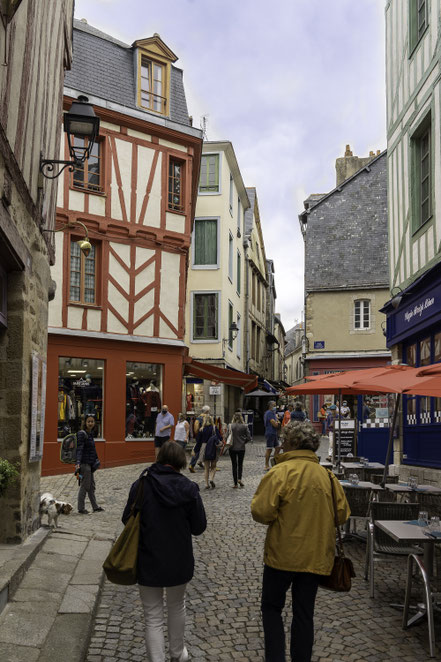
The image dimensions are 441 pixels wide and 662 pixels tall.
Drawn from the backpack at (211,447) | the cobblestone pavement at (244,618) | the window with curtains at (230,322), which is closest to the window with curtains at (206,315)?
the window with curtains at (230,322)

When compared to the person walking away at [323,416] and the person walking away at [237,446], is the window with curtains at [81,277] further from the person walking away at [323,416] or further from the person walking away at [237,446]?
the person walking away at [323,416]

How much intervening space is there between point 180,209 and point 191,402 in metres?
7.40

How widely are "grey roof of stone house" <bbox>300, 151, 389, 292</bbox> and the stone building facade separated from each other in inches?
A: 832

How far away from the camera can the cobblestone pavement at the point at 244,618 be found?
4.10 m

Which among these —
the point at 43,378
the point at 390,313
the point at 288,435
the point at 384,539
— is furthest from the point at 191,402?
the point at 288,435

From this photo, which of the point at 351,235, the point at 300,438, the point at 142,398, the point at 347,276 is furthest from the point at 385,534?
the point at 351,235

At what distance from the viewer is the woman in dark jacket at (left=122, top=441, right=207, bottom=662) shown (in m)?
3.49

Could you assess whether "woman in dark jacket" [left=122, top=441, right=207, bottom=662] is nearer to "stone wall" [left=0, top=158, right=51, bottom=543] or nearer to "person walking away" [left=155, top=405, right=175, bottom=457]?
"stone wall" [left=0, top=158, right=51, bottom=543]

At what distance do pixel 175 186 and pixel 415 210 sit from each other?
7.62 metres

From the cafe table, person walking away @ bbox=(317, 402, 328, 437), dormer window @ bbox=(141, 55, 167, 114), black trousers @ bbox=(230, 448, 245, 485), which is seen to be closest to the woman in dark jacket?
the cafe table

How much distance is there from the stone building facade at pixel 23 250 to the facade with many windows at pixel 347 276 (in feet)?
68.6

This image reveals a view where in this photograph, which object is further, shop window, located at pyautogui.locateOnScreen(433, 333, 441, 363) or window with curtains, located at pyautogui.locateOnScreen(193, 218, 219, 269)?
window with curtains, located at pyautogui.locateOnScreen(193, 218, 219, 269)

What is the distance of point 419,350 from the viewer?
1125cm

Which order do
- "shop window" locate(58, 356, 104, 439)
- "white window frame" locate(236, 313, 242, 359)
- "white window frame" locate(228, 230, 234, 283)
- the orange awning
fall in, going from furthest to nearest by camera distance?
"white window frame" locate(236, 313, 242, 359), "white window frame" locate(228, 230, 234, 283), the orange awning, "shop window" locate(58, 356, 104, 439)
